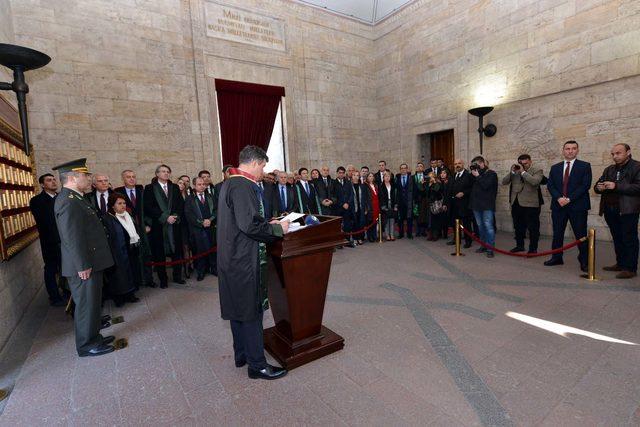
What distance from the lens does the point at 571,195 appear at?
15.2 feet

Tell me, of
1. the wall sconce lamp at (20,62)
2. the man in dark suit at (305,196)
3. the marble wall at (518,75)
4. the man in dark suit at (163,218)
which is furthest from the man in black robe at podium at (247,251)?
the marble wall at (518,75)

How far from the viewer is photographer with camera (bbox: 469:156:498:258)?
18.7ft

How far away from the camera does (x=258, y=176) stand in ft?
7.91

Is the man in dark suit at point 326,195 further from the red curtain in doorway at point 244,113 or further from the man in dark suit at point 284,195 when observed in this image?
the red curtain in doorway at point 244,113

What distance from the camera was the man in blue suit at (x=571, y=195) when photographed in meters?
4.57

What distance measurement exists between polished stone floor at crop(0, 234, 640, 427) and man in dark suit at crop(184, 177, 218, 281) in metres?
1.09

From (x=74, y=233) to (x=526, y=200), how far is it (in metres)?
6.37

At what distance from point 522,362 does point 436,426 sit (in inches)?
42.5

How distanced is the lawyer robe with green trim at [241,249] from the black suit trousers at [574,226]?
182 inches

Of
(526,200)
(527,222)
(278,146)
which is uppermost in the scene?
(278,146)

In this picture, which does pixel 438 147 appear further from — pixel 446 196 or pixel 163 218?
pixel 163 218

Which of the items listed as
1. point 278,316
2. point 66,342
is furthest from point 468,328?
point 66,342

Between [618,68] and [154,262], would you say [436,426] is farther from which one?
[618,68]

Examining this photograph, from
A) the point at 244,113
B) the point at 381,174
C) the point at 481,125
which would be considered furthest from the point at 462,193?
the point at 244,113
